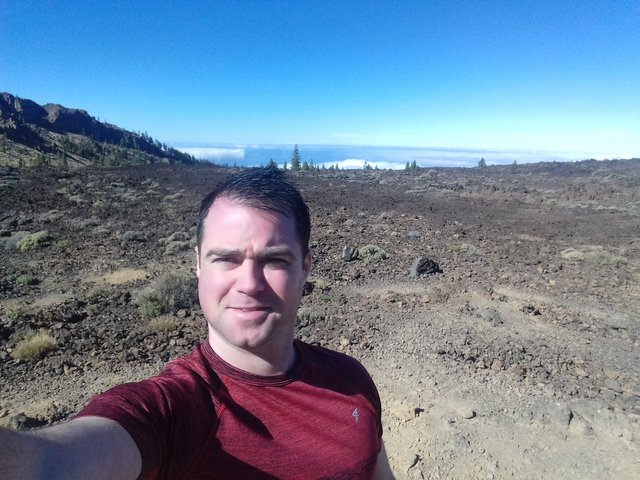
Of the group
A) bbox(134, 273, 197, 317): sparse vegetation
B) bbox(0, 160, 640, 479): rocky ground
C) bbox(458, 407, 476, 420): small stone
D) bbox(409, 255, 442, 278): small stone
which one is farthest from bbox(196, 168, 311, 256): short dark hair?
bbox(409, 255, 442, 278): small stone

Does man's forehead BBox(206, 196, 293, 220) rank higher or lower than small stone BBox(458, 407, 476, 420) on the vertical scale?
higher

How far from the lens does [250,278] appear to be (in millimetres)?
1344

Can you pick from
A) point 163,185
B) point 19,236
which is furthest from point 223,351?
point 163,185

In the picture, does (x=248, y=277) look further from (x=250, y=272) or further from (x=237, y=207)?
(x=237, y=207)

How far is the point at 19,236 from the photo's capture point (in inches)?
441

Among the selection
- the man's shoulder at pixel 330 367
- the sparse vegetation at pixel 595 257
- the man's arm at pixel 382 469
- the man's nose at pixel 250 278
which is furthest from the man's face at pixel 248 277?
the sparse vegetation at pixel 595 257

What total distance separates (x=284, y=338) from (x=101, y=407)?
60 cm

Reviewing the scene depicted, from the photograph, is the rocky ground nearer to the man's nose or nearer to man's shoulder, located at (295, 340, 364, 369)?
man's shoulder, located at (295, 340, 364, 369)

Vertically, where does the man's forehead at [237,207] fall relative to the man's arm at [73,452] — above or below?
above

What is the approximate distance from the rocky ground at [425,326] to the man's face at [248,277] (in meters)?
2.91

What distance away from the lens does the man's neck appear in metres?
1.36

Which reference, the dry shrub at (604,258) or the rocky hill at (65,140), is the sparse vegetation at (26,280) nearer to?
the dry shrub at (604,258)

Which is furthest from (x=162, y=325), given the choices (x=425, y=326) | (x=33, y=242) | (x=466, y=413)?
(x=33, y=242)

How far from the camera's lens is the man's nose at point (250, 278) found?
1.33 meters
